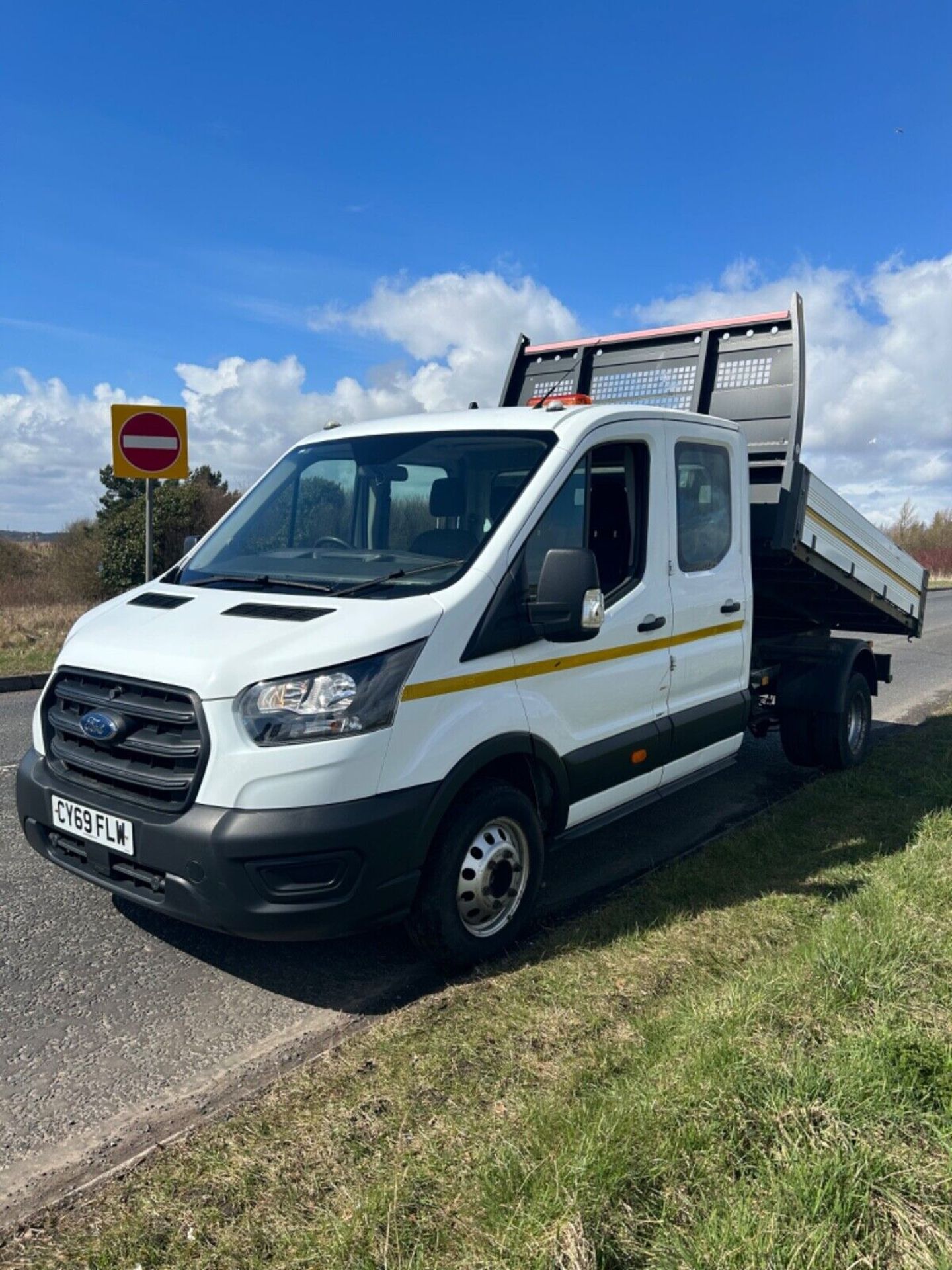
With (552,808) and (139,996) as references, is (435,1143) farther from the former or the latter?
(552,808)

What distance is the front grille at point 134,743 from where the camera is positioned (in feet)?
11.1

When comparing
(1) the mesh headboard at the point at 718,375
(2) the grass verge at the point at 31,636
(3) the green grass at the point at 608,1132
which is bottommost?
(3) the green grass at the point at 608,1132

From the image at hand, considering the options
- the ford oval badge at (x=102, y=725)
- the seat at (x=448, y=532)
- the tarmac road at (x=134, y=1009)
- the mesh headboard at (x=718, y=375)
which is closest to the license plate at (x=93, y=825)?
the ford oval badge at (x=102, y=725)

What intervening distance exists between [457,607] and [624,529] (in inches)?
56.7

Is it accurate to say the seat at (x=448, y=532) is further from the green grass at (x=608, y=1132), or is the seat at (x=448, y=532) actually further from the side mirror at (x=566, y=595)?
the green grass at (x=608, y=1132)

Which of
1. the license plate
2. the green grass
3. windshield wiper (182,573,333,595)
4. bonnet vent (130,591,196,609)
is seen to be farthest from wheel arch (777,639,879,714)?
the license plate

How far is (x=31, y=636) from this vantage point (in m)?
12.9

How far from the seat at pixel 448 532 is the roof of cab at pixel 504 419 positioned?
36 centimetres

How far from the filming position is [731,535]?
563cm

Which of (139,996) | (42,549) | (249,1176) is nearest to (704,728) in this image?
(139,996)

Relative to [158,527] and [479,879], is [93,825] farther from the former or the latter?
[158,527]

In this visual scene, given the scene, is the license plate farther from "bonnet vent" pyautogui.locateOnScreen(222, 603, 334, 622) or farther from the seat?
the seat

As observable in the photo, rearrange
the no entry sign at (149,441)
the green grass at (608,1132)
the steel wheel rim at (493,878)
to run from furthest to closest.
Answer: the no entry sign at (149,441) < the steel wheel rim at (493,878) < the green grass at (608,1132)

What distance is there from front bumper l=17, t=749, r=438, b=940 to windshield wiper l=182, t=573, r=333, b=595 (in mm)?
985
